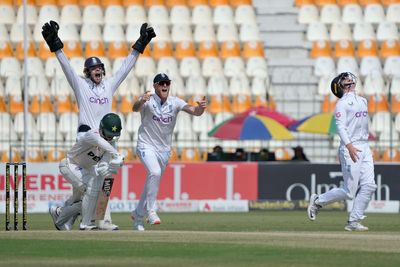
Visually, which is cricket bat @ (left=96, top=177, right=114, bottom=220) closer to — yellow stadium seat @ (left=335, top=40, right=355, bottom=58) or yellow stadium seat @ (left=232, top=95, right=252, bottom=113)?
yellow stadium seat @ (left=232, top=95, right=252, bottom=113)

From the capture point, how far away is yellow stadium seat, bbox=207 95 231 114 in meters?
28.5

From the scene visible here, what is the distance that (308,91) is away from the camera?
29469mm

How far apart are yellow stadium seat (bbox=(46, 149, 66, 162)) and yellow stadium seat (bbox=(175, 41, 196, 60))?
4654mm

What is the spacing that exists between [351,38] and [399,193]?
6429 mm

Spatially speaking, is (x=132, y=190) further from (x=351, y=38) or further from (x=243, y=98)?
(x=351, y=38)

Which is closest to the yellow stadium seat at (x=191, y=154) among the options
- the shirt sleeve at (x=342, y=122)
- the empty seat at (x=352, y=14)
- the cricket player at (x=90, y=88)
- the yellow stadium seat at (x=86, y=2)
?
the yellow stadium seat at (x=86, y=2)

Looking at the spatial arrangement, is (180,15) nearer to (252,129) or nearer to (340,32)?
(340,32)

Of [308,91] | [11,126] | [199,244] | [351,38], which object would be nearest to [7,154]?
[11,126]

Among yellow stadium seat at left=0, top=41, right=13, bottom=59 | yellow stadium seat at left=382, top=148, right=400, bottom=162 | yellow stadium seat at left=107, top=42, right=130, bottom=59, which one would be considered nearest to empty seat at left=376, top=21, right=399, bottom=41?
yellow stadium seat at left=382, top=148, right=400, bottom=162

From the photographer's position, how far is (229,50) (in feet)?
98.4

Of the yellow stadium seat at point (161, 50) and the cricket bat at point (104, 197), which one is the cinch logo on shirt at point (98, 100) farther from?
the yellow stadium seat at point (161, 50)

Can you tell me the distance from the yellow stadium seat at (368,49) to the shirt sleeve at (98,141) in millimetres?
15862

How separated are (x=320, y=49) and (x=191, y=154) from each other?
16.7 feet

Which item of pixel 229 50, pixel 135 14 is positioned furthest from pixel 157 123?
pixel 135 14
